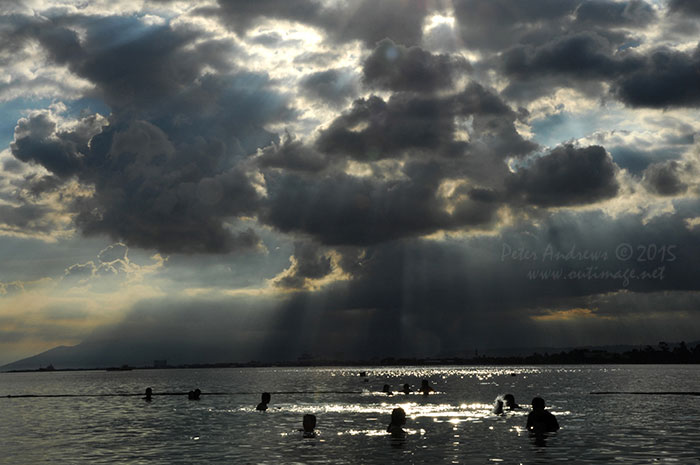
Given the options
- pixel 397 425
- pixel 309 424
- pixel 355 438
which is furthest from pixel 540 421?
pixel 309 424

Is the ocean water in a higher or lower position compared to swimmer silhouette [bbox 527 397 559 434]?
lower

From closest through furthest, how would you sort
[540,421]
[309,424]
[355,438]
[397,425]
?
[355,438] < [397,425] < [540,421] < [309,424]

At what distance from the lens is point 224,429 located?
212 feet

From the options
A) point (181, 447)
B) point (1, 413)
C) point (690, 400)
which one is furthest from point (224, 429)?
point (690, 400)

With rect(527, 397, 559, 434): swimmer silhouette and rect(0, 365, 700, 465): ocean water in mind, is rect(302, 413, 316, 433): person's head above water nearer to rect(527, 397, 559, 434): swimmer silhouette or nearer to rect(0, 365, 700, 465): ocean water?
rect(0, 365, 700, 465): ocean water

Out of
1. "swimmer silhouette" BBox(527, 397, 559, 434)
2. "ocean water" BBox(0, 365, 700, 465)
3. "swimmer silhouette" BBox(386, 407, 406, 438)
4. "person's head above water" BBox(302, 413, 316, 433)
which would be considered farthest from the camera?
"person's head above water" BBox(302, 413, 316, 433)

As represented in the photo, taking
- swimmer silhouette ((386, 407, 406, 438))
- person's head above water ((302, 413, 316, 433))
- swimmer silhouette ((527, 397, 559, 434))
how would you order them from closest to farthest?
swimmer silhouette ((386, 407, 406, 438)), swimmer silhouette ((527, 397, 559, 434)), person's head above water ((302, 413, 316, 433))

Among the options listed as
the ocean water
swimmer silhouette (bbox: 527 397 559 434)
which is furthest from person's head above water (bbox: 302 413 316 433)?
swimmer silhouette (bbox: 527 397 559 434)

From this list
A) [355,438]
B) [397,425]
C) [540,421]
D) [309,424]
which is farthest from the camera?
[309,424]

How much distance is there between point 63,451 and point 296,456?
18742 mm

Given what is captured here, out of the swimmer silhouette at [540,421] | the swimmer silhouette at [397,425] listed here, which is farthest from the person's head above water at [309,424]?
the swimmer silhouette at [540,421]

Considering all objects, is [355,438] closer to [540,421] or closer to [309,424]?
[309,424]

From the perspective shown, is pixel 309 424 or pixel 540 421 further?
pixel 309 424

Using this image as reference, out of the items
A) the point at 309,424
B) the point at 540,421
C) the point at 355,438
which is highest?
the point at 540,421
